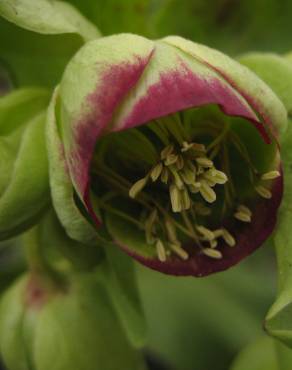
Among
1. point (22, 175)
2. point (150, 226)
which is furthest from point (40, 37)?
point (150, 226)

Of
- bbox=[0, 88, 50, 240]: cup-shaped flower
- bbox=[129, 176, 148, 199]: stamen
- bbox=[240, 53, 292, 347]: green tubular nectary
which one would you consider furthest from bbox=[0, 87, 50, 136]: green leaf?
bbox=[240, 53, 292, 347]: green tubular nectary

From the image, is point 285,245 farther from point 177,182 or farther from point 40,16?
point 40,16

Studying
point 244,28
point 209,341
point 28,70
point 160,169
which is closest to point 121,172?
point 160,169

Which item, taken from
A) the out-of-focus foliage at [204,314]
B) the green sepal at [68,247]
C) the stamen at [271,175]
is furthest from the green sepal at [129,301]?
the out-of-focus foliage at [204,314]

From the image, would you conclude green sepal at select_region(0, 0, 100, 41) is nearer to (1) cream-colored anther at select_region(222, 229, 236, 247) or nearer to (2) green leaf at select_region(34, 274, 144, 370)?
(1) cream-colored anther at select_region(222, 229, 236, 247)

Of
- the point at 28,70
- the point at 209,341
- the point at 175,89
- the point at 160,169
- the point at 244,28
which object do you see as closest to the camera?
the point at 175,89

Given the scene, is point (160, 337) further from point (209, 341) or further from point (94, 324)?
point (94, 324)
